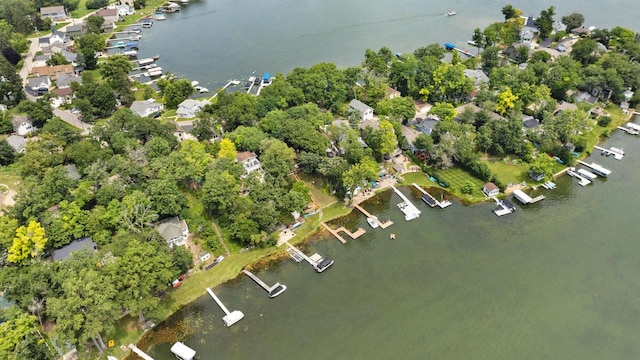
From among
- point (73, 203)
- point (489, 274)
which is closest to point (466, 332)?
point (489, 274)

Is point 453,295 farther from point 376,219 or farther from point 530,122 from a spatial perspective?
point 530,122

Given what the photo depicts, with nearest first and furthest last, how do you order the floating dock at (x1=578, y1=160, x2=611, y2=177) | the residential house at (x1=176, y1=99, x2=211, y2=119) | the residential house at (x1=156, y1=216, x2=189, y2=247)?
the residential house at (x1=156, y1=216, x2=189, y2=247), the floating dock at (x1=578, y1=160, x2=611, y2=177), the residential house at (x1=176, y1=99, x2=211, y2=119)

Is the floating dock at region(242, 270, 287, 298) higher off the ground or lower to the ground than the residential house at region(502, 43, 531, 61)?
lower

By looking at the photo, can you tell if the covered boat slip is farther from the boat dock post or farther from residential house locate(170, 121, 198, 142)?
residential house locate(170, 121, 198, 142)

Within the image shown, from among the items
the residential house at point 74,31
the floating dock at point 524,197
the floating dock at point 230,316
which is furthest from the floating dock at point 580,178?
the residential house at point 74,31

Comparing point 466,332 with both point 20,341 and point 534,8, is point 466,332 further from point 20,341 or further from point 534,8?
point 534,8

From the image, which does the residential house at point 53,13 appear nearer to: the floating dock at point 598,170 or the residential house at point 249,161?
the residential house at point 249,161

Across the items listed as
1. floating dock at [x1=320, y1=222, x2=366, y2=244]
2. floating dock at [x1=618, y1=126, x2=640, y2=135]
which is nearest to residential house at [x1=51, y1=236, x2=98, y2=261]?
floating dock at [x1=320, y1=222, x2=366, y2=244]
